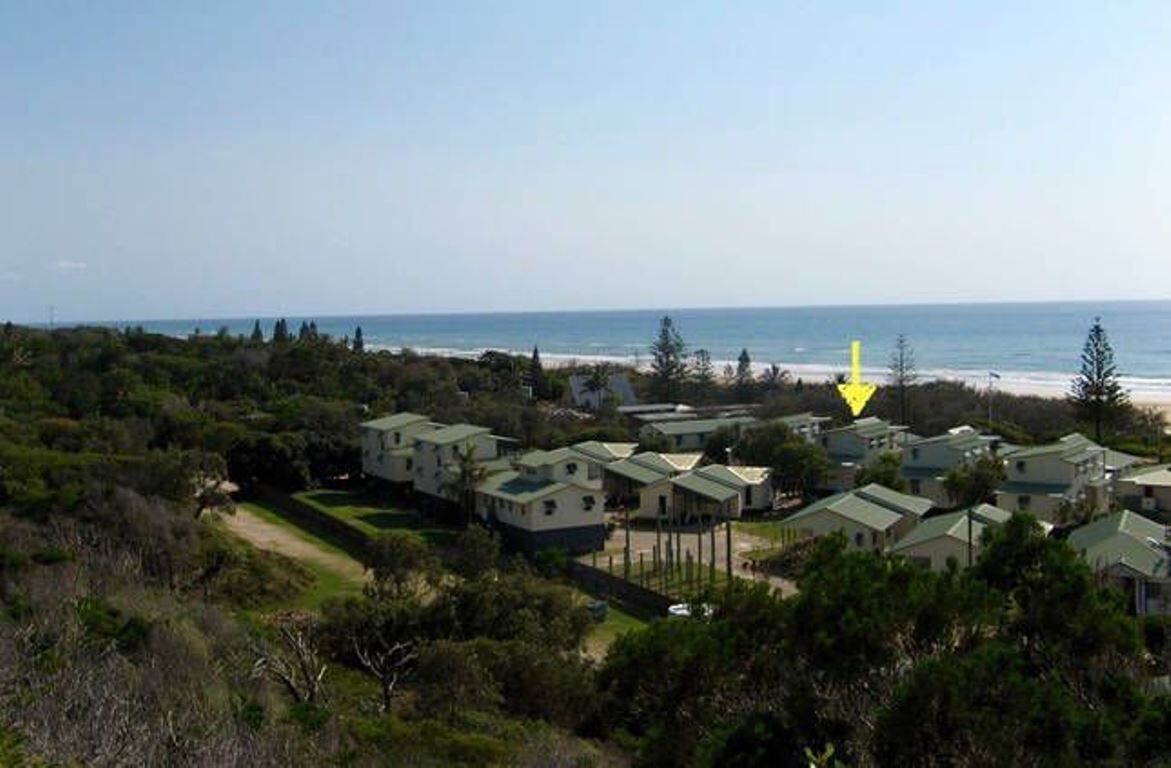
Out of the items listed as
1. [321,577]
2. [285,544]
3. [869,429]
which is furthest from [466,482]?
[869,429]

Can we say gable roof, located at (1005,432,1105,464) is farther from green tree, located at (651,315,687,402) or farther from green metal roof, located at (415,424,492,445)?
green tree, located at (651,315,687,402)

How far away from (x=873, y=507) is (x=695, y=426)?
48.8 feet

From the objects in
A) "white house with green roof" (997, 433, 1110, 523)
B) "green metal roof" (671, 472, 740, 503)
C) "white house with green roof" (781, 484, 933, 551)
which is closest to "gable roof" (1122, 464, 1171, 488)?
"white house with green roof" (997, 433, 1110, 523)

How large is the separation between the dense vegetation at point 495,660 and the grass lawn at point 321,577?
0.37 meters

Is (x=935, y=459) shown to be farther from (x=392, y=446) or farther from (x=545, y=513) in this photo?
(x=392, y=446)

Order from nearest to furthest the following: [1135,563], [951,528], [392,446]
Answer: [1135,563]
[951,528]
[392,446]

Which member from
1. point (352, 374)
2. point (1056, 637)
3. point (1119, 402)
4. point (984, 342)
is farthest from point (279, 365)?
point (984, 342)

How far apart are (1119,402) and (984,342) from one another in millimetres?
82560

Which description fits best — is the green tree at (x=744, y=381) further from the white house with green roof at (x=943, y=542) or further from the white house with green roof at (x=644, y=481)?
the white house with green roof at (x=943, y=542)

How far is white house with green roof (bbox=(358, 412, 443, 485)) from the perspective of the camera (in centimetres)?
3531

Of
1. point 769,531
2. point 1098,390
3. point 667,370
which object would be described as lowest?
point 769,531

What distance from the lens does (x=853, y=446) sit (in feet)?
120

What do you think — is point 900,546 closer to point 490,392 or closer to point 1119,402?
point 1119,402

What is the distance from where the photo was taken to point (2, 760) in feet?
22.4
